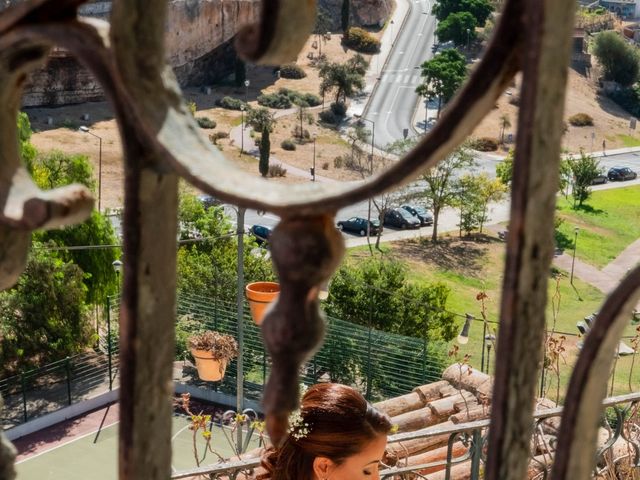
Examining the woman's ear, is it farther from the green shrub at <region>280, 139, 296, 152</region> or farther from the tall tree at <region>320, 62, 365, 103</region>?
the tall tree at <region>320, 62, 365, 103</region>

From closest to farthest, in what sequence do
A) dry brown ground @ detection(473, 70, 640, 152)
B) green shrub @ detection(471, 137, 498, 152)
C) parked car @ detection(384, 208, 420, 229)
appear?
parked car @ detection(384, 208, 420, 229), green shrub @ detection(471, 137, 498, 152), dry brown ground @ detection(473, 70, 640, 152)

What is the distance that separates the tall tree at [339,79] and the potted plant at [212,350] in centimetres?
2637

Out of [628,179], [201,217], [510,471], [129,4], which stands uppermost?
[129,4]

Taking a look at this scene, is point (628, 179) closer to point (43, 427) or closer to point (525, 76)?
point (43, 427)

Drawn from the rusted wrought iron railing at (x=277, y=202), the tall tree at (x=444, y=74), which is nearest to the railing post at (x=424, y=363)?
the rusted wrought iron railing at (x=277, y=202)

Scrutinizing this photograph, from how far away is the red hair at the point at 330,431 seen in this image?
101 inches

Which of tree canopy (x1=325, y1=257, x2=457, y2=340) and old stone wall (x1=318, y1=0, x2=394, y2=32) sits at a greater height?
old stone wall (x1=318, y1=0, x2=394, y2=32)

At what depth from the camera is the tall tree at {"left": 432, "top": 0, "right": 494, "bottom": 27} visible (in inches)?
1686

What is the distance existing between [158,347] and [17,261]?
22cm

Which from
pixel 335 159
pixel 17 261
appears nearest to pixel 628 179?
pixel 335 159

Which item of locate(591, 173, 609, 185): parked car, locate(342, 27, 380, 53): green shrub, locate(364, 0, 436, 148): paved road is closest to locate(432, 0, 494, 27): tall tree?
locate(364, 0, 436, 148): paved road

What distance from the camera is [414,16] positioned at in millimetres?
48625

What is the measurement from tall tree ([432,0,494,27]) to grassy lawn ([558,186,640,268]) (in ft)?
40.8

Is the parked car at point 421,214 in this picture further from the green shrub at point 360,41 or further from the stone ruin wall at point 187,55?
the green shrub at point 360,41
